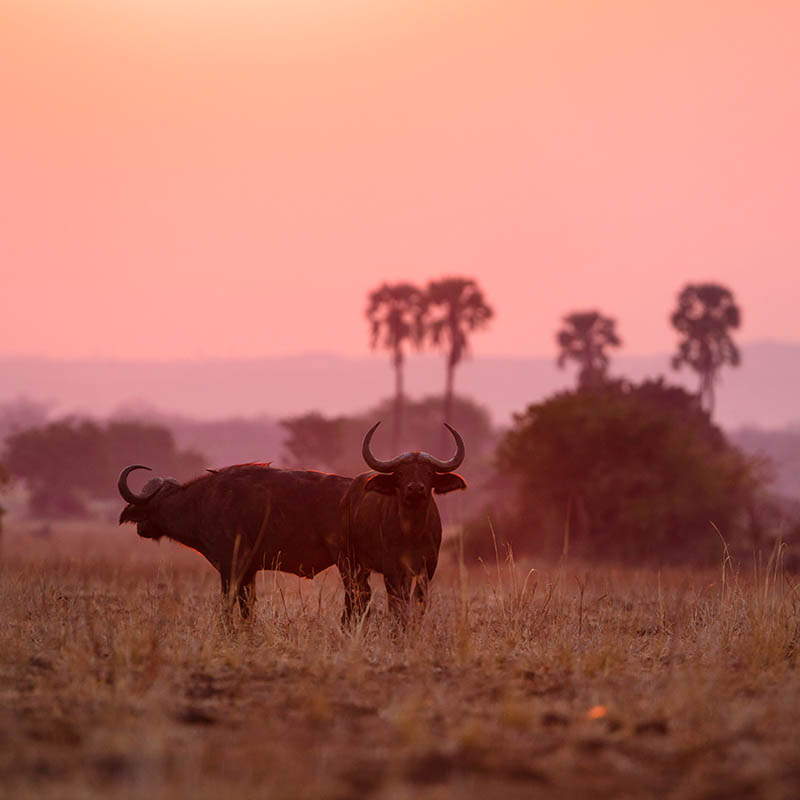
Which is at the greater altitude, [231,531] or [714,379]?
[714,379]

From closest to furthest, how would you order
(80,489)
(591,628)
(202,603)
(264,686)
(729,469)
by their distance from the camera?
(264,686) → (591,628) → (202,603) → (729,469) → (80,489)

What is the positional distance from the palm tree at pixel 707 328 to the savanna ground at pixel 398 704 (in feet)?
173

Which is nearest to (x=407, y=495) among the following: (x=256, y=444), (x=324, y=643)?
(x=324, y=643)

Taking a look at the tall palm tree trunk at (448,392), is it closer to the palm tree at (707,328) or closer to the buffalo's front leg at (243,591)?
the palm tree at (707,328)

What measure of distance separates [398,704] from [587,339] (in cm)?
5686

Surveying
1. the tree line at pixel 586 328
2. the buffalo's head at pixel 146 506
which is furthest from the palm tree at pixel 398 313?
the buffalo's head at pixel 146 506

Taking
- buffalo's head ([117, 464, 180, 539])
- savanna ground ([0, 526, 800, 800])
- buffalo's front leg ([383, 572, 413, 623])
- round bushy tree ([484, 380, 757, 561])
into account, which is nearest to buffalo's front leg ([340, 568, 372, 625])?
savanna ground ([0, 526, 800, 800])

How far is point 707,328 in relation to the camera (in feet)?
208

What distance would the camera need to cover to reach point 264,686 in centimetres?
799

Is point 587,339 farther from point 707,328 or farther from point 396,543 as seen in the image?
point 396,543

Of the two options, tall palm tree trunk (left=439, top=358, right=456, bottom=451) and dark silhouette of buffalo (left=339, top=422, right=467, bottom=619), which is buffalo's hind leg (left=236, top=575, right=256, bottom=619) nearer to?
dark silhouette of buffalo (left=339, top=422, right=467, bottom=619)

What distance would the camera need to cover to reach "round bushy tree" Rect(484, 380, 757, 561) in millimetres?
32250

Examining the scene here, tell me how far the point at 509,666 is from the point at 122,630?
2833mm

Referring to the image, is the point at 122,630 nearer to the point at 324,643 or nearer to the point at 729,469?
the point at 324,643
